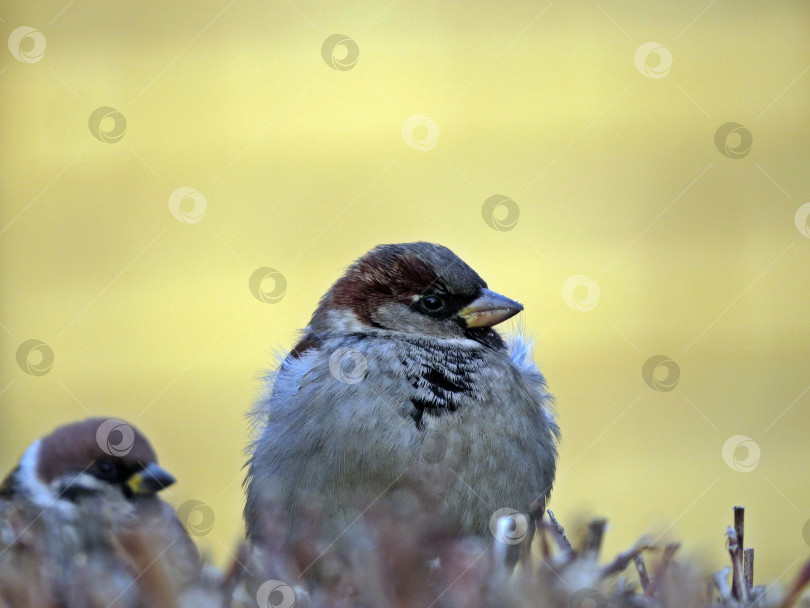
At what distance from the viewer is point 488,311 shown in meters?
2.95

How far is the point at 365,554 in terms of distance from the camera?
42.5 inches

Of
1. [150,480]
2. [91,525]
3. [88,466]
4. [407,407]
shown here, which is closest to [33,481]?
[88,466]

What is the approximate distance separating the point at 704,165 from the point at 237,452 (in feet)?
9.82

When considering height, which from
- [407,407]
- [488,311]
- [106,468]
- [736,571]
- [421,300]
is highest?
[488,311]

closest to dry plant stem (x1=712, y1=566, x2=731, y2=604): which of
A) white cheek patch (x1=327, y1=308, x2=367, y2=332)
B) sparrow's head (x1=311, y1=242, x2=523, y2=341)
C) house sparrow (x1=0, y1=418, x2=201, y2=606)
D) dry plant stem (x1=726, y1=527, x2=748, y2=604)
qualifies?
dry plant stem (x1=726, y1=527, x2=748, y2=604)

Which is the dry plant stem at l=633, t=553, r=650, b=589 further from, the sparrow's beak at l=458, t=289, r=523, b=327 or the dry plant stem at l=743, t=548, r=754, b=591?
the sparrow's beak at l=458, t=289, r=523, b=327

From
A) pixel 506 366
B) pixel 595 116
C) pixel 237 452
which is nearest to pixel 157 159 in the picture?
pixel 237 452

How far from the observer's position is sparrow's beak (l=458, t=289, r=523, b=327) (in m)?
2.93

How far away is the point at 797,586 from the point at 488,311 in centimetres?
199

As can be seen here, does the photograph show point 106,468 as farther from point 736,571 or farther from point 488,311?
point 488,311

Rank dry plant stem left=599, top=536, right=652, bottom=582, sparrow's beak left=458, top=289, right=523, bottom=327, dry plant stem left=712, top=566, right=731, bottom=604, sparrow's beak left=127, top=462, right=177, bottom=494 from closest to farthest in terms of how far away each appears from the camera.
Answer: dry plant stem left=599, top=536, right=652, bottom=582, dry plant stem left=712, top=566, right=731, bottom=604, sparrow's beak left=127, top=462, right=177, bottom=494, sparrow's beak left=458, top=289, right=523, bottom=327

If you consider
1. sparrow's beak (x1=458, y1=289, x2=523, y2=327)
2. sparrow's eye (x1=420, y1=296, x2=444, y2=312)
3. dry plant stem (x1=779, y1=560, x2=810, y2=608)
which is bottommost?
dry plant stem (x1=779, y1=560, x2=810, y2=608)

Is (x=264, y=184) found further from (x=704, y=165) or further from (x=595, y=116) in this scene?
(x=704, y=165)

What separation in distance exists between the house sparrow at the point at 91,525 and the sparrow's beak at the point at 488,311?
→ 1305 mm
